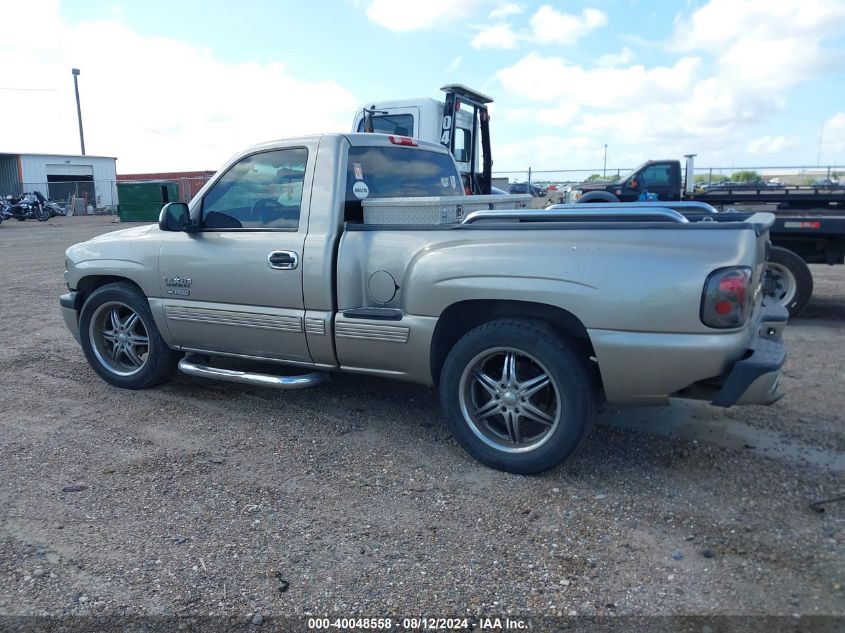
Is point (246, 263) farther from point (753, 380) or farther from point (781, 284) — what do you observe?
point (781, 284)

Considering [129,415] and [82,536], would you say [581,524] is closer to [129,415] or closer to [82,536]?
[82,536]

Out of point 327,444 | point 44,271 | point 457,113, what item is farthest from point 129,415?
point 44,271

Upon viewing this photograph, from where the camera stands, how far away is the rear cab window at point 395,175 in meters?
4.69

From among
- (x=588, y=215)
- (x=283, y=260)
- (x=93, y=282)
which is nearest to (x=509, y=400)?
(x=588, y=215)

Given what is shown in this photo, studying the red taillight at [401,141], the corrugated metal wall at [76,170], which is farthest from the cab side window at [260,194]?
the corrugated metal wall at [76,170]

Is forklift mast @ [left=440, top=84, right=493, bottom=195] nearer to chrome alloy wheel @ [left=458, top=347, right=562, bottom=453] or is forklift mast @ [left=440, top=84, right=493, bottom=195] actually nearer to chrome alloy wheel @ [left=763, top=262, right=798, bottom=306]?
chrome alloy wheel @ [left=763, top=262, right=798, bottom=306]

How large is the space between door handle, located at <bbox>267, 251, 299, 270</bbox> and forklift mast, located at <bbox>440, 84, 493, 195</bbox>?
25.8 feet

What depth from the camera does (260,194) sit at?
485 centimetres

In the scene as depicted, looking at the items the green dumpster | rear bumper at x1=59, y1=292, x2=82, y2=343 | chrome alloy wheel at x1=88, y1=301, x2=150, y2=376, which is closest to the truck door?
chrome alloy wheel at x1=88, y1=301, x2=150, y2=376

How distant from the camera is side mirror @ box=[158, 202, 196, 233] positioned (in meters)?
4.87

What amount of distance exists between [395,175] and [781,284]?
5.13 metres

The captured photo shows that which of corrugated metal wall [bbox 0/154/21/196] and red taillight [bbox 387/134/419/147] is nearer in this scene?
red taillight [bbox 387/134/419/147]

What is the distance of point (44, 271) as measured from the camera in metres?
13.3

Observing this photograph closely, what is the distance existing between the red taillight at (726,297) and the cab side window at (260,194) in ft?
8.32
